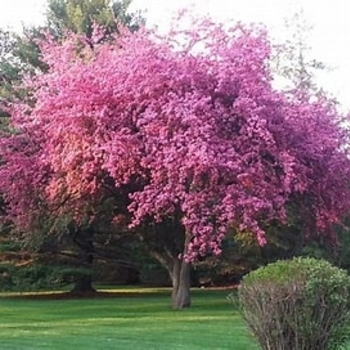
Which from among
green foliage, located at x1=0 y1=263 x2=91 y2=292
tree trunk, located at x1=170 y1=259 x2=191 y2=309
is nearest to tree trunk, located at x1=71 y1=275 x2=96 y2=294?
green foliage, located at x1=0 y1=263 x2=91 y2=292

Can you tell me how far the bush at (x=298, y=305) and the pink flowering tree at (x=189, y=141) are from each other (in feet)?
39.2

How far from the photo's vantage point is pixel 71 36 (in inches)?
1166

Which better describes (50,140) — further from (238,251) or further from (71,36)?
(238,251)

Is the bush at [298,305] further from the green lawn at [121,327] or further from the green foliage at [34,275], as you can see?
the green foliage at [34,275]

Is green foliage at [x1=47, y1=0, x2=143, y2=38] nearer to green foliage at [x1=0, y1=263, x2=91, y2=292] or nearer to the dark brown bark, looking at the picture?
green foliage at [x1=0, y1=263, x2=91, y2=292]

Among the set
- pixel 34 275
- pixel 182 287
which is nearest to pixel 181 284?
pixel 182 287

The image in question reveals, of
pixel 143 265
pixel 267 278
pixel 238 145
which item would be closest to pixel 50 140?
pixel 238 145

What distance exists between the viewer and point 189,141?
2286 centimetres

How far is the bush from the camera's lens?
10.2m

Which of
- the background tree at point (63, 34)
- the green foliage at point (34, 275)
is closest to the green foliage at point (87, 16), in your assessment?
the background tree at point (63, 34)

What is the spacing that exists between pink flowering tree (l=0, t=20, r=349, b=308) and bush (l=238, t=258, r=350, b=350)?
39.2 ft

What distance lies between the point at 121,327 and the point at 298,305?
921 centimetres

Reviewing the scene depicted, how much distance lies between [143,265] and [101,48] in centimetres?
1354

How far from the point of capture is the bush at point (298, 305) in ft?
33.4
